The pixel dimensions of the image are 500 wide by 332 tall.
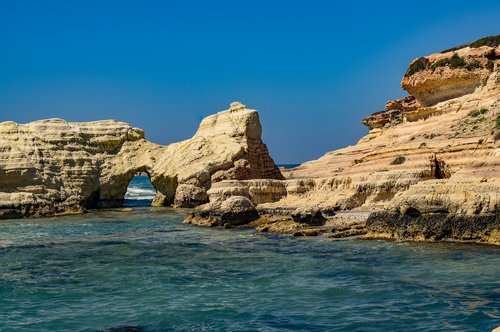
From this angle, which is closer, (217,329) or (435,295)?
(217,329)

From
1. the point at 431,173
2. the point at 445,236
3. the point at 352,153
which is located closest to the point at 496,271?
the point at 445,236

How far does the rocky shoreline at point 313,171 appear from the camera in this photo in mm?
22172

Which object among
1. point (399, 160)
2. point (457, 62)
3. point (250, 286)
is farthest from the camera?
point (457, 62)

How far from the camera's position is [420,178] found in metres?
30.4

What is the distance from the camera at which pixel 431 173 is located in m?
30.7

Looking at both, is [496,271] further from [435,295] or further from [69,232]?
[69,232]

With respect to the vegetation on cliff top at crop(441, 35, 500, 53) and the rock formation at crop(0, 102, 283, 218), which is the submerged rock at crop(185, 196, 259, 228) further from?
the vegetation on cliff top at crop(441, 35, 500, 53)

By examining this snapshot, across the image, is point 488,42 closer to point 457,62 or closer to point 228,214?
point 457,62

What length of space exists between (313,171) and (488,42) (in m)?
20.6

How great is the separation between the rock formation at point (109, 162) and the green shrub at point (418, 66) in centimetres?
1503

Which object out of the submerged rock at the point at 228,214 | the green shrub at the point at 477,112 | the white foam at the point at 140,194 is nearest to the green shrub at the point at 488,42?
the green shrub at the point at 477,112

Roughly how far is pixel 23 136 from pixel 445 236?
38.1 metres

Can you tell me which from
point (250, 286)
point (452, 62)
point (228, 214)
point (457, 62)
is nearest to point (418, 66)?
point (452, 62)

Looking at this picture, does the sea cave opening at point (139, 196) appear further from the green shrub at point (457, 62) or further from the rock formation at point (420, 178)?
the green shrub at point (457, 62)
